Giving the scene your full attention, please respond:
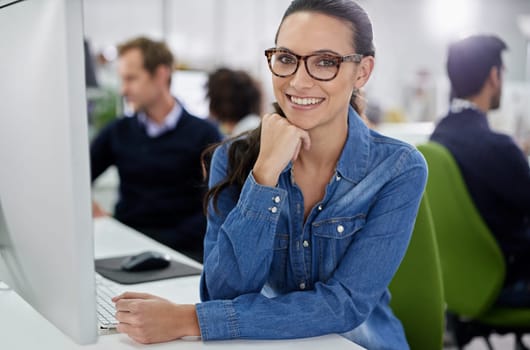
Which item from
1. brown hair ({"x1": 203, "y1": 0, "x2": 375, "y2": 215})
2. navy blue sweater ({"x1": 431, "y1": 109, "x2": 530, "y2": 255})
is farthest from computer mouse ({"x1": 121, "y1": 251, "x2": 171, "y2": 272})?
navy blue sweater ({"x1": 431, "y1": 109, "x2": 530, "y2": 255})

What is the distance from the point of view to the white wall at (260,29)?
5.64m

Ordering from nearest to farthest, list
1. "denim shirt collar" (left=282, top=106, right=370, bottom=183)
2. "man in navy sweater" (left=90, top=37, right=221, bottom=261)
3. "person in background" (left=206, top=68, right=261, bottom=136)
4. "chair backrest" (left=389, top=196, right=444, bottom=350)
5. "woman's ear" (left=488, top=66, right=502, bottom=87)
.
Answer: "denim shirt collar" (left=282, top=106, right=370, bottom=183), "chair backrest" (left=389, top=196, right=444, bottom=350), "woman's ear" (left=488, top=66, right=502, bottom=87), "man in navy sweater" (left=90, top=37, right=221, bottom=261), "person in background" (left=206, top=68, right=261, bottom=136)

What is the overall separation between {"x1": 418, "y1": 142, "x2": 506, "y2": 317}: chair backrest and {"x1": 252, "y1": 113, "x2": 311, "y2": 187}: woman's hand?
877 millimetres

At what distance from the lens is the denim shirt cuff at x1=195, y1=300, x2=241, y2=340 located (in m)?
0.97

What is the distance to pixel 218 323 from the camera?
979 millimetres

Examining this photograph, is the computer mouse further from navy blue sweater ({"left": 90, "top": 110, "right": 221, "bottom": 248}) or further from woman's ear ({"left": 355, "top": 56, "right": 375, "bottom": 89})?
navy blue sweater ({"left": 90, "top": 110, "right": 221, "bottom": 248})

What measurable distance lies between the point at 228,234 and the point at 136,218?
1492 millimetres

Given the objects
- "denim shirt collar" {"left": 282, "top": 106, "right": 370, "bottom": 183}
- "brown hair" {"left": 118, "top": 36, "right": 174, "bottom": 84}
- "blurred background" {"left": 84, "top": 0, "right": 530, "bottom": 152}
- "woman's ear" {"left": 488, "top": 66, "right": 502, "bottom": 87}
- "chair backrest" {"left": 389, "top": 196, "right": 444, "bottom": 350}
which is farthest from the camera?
"blurred background" {"left": 84, "top": 0, "right": 530, "bottom": 152}

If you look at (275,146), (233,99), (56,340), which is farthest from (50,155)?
(233,99)

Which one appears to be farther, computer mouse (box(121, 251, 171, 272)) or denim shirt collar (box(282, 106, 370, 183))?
computer mouse (box(121, 251, 171, 272))

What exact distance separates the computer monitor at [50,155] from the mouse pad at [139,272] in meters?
0.40

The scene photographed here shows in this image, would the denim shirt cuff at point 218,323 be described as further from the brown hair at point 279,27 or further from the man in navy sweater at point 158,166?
the man in navy sweater at point 158,166

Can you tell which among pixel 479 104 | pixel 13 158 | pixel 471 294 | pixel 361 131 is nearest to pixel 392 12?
pixel 479 104

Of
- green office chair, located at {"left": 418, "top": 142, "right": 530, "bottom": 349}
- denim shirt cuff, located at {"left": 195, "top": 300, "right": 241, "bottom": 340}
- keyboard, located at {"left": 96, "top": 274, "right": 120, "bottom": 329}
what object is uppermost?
denim shirt cuff, located at {"left": 195, "top": 300, "right": 241, "bottom": 340}
